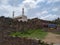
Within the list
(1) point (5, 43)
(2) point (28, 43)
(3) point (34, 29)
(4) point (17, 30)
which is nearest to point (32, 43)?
(2) point (28, 43)

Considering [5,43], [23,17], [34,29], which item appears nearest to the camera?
[5,43]

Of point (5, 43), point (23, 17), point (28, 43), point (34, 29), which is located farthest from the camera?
point (23, 17)

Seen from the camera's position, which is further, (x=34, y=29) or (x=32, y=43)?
(x=34, y=29)

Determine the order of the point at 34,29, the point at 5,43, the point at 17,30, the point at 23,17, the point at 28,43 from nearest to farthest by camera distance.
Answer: the point at 5,43, the point at 28,43, the point at 17,30, the point at 34,29, the point at 23,17

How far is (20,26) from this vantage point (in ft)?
99.2

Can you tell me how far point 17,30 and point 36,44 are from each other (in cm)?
1693

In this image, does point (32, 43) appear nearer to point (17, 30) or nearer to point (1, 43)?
point (1, 43)

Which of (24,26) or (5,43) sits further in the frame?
(24,26)

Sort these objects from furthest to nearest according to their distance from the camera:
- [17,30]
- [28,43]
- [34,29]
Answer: [34,29] → [17,30] → [28,43]

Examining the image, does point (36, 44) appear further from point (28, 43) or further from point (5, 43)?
point (5, 43)

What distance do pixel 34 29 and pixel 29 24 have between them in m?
1.11

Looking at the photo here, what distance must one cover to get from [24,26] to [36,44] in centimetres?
1779

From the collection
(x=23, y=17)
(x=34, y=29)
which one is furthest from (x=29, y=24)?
(x=23, y=17)

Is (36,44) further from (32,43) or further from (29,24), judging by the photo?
(29,24)
